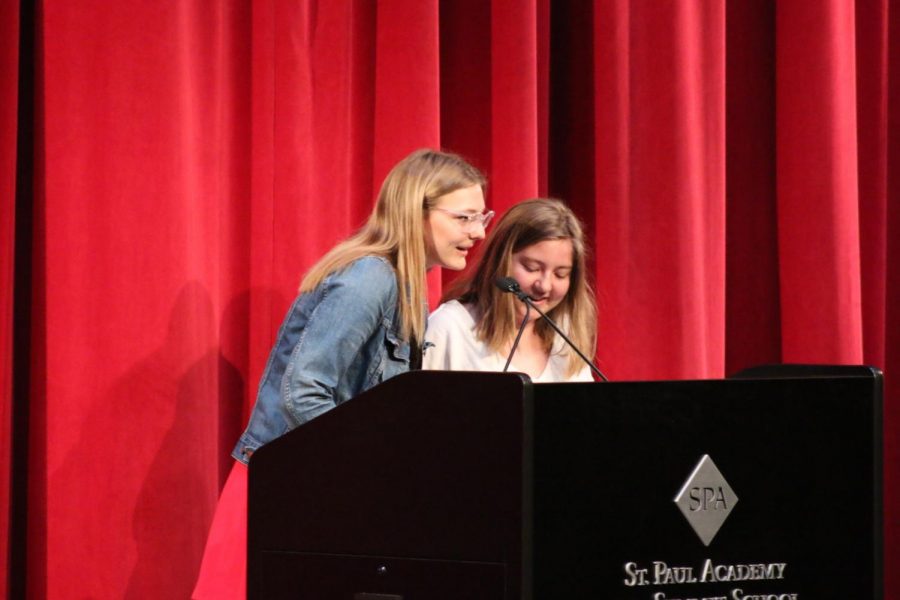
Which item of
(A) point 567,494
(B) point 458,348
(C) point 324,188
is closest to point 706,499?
(A) point 567,494

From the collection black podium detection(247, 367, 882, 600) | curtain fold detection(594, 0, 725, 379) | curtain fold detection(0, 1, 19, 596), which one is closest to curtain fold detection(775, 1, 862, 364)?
curtain fold detection(594, 0, 725, 379)

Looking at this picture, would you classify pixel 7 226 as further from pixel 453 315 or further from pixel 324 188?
pixel 453 315

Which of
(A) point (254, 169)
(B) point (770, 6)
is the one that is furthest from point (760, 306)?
(A) point (254, 169)

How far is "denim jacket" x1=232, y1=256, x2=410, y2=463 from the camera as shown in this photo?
1.55 meters

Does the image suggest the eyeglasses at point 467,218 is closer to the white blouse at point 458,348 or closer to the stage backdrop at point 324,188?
the white blouse at point 458,348

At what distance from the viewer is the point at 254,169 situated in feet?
7.32

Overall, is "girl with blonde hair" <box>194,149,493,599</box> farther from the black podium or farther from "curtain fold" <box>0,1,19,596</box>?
"curtain fold" <box>0,1,19,596</box>

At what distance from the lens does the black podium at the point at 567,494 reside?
42.4 inches

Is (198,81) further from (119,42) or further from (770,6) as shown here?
(770,6)

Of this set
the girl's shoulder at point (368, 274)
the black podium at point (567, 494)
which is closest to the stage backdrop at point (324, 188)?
the girl's shoulder at point (368, 274)

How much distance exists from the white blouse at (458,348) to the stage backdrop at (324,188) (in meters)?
0.26

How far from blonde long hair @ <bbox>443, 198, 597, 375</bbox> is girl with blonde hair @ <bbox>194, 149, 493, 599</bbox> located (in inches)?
9.7

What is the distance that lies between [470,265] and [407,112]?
382 mm

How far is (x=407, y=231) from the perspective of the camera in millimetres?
1754
